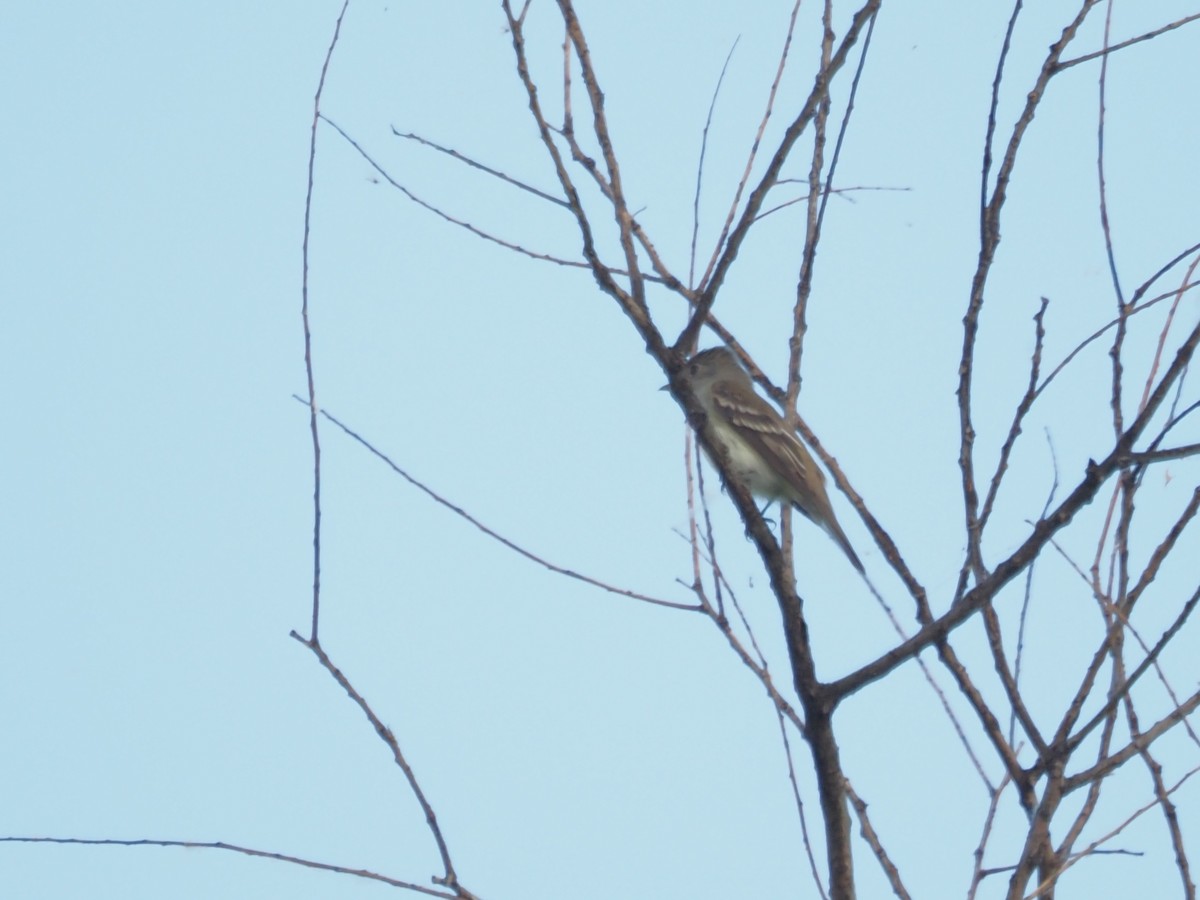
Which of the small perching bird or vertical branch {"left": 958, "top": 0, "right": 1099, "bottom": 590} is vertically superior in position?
the small perching bird

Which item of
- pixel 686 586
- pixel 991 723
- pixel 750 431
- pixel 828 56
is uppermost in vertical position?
pixel 750 431

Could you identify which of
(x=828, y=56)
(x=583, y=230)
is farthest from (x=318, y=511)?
(x=828, y=56)

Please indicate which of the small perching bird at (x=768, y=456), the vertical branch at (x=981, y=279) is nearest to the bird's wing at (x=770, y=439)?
the small perching bird at (x=768, y=456)

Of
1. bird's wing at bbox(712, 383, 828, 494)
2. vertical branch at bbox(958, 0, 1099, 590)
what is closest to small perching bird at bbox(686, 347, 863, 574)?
bird's wing at bbox(712, 383, 828, 494)

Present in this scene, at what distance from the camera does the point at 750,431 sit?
28.2ft

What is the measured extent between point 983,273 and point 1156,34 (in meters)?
0.95

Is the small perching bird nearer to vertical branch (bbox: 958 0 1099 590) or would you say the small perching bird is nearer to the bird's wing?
the bird's wing

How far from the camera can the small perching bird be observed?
8219mm

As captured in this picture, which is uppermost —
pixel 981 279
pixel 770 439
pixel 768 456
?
pixel 770 439

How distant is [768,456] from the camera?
835 cm

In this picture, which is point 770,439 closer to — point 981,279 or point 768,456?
point 768,456

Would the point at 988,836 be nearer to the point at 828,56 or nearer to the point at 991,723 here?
the point at 991,723

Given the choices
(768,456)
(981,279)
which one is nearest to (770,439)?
(768,456)

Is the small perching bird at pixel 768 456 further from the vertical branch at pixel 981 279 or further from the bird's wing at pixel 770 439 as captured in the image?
the vertical branch at pixel 981 279
